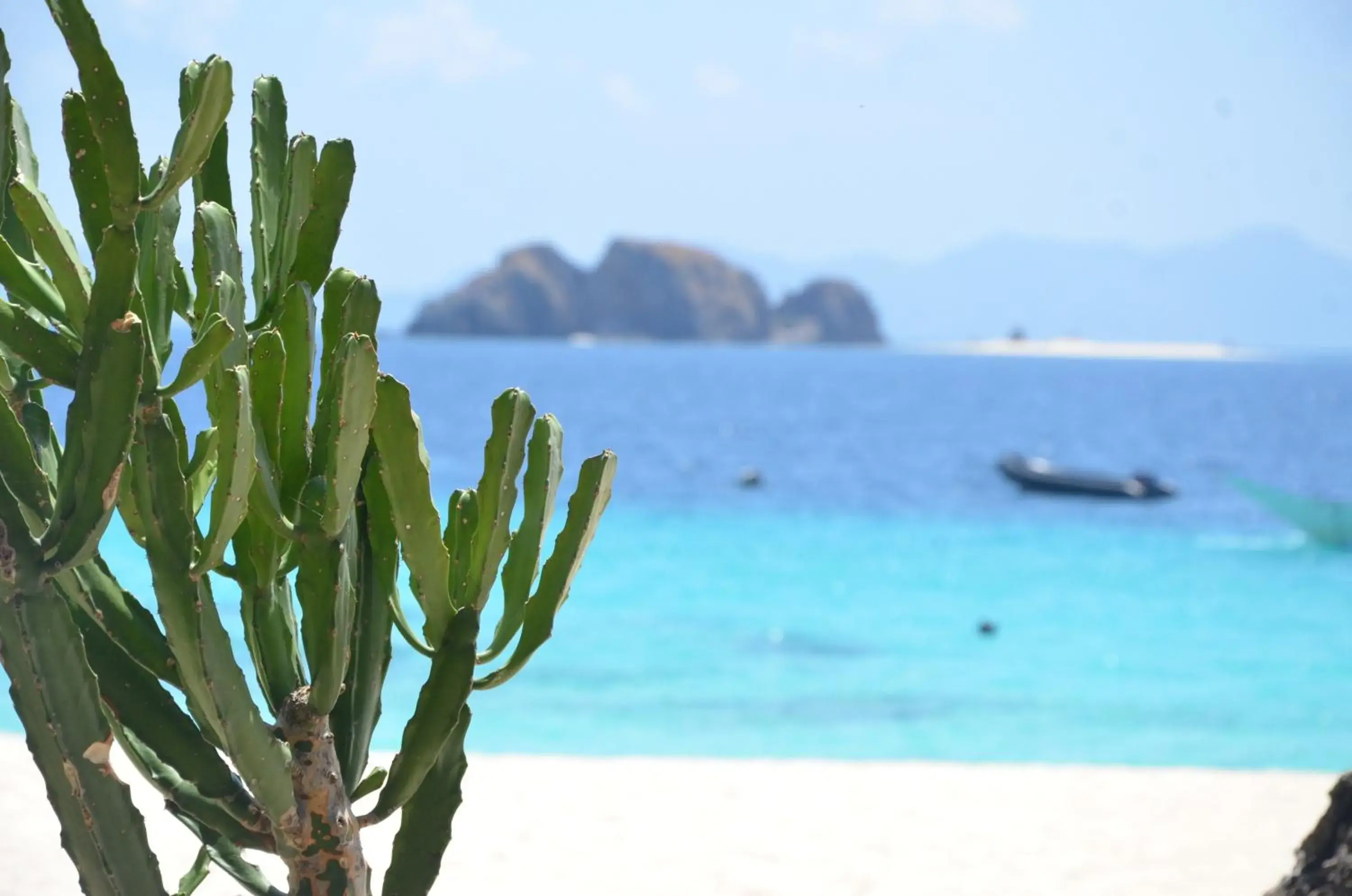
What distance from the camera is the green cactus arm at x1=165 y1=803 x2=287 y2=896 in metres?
2.69

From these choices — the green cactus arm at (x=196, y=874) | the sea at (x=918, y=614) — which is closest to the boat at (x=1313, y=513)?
the sea at (x=918, y=614)

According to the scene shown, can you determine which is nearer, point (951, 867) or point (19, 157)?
point (19, 157)

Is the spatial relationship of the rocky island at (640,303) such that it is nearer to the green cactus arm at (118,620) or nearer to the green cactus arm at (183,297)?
the green cactus arm at (183,297)

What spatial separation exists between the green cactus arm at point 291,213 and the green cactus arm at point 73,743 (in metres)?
0.66

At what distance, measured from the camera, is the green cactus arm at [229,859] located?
269cm

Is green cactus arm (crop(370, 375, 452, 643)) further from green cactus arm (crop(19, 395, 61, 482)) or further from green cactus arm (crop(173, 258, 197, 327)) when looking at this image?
green cactus arm (crop(19, 395, 61, 482))

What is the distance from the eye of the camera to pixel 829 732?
10781mm

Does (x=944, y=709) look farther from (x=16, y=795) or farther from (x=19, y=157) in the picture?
(x=19, y=157)

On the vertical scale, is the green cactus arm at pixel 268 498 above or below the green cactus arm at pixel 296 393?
below

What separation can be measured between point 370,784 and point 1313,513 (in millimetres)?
20237

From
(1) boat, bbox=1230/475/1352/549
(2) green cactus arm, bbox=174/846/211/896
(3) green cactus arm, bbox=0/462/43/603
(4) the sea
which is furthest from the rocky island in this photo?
(3) green cactus arm, bbox=0/462/43/603

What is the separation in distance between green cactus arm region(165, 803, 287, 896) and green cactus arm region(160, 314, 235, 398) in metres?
0.90

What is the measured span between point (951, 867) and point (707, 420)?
43218mm

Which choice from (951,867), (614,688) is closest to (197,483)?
(951,867)
